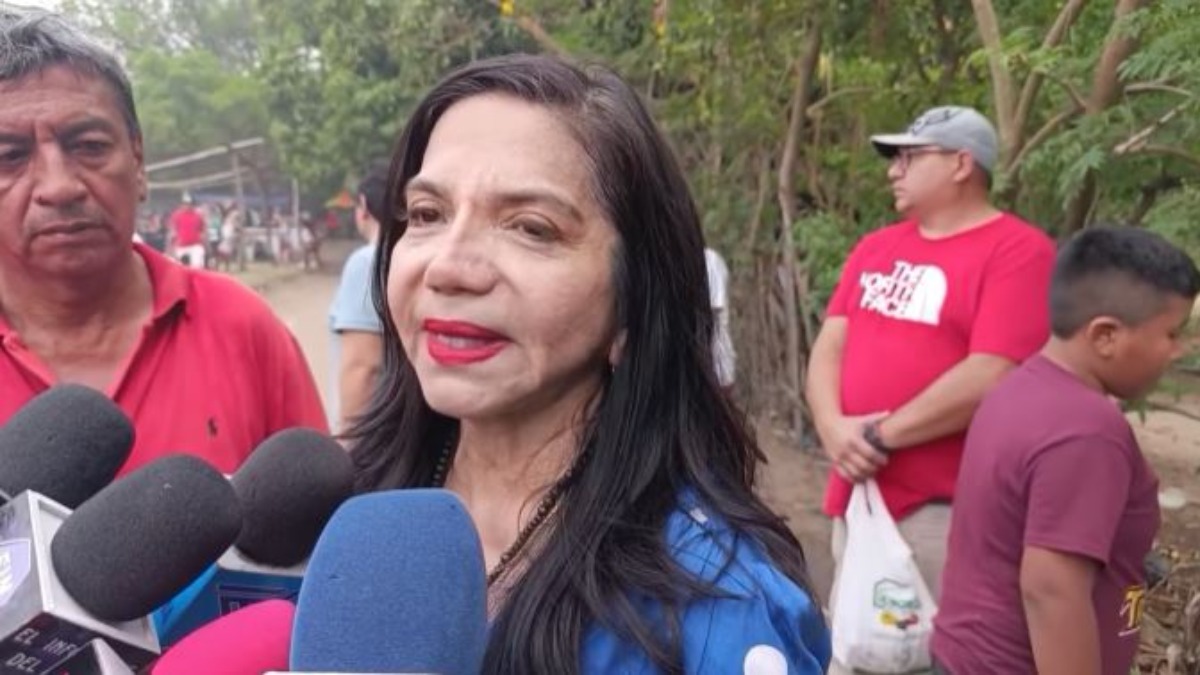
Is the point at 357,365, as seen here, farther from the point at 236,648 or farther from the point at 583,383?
the point at 236,648

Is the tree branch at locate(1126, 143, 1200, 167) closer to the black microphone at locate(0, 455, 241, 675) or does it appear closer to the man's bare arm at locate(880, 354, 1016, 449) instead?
the man's bare arm at locate(880, 354, 1016, 449)

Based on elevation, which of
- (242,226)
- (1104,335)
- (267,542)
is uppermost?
(267,542)

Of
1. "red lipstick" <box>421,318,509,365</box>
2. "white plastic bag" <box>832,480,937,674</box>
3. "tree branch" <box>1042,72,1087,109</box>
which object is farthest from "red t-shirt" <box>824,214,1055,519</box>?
"red lipstick" <box>421,318,509,365</box>

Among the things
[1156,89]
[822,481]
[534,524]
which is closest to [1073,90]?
[1156,89]

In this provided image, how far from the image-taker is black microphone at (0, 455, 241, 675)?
932 mm

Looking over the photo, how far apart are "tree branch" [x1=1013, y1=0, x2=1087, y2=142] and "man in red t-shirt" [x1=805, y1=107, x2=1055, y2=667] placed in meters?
0.44

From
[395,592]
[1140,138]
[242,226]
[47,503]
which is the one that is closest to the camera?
[395,592]

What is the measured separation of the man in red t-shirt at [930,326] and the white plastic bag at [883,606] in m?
0.13

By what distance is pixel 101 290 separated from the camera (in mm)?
1920

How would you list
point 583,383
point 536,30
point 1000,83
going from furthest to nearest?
point 536,30 < point 1000,83 < point 583,383

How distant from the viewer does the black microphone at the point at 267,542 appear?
121 cm

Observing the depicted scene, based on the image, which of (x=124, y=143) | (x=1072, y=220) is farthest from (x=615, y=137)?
(x=1072, y=220)

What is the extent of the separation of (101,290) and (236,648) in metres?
1.16

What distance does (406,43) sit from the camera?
31.6ft
